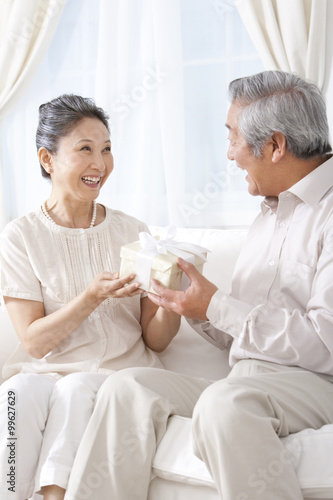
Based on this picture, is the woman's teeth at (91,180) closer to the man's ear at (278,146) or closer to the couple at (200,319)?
the couple at (200,319)

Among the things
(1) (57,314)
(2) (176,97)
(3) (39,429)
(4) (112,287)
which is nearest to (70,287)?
(1) (57,314)

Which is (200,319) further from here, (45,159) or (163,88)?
(163,88)

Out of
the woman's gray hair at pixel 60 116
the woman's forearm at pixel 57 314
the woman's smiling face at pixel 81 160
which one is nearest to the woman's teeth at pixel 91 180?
the woman's smiling face at pixel 81 160

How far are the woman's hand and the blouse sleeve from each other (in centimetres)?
23

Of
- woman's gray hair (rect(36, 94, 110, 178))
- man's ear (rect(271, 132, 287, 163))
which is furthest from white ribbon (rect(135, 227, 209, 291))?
woman's gray hair (rect(36, 94, 110, 178))

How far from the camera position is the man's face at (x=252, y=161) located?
177cm

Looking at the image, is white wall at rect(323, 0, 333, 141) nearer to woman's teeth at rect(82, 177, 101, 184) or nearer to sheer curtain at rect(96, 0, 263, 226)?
sheer curtain at rect(96, 0, 263, 226)

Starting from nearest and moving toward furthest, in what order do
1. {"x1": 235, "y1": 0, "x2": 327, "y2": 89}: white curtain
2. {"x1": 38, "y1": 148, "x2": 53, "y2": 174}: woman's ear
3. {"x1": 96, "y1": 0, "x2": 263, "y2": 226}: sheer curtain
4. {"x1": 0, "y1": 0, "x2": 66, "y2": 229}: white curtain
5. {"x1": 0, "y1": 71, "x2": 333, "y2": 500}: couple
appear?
{"x1": 0, "y1": 71, "x2": 333, "y2": 500}: couple < {"x1": 38, "y1": 148, "x2": 53, "y2": 174}: woman's ear < {"x1": 235, "y1": 0, "x2": 327, "y2": 89}: white curtain < {"x1": 96, "y1": 0, "x2": 263, "y2": 226}: sheer curtain < {"x1": 0, "y1": 0, "x2": 66, "y2": 229}: white curtain

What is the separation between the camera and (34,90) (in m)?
3.65

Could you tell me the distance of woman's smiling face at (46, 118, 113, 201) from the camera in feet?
6.50

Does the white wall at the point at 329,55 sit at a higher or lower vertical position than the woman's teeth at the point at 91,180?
higher

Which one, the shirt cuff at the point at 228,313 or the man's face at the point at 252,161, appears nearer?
the shirt cuff at the point at 228,313

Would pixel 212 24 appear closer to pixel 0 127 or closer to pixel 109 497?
pixel 0 127

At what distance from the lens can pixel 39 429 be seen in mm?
1620
